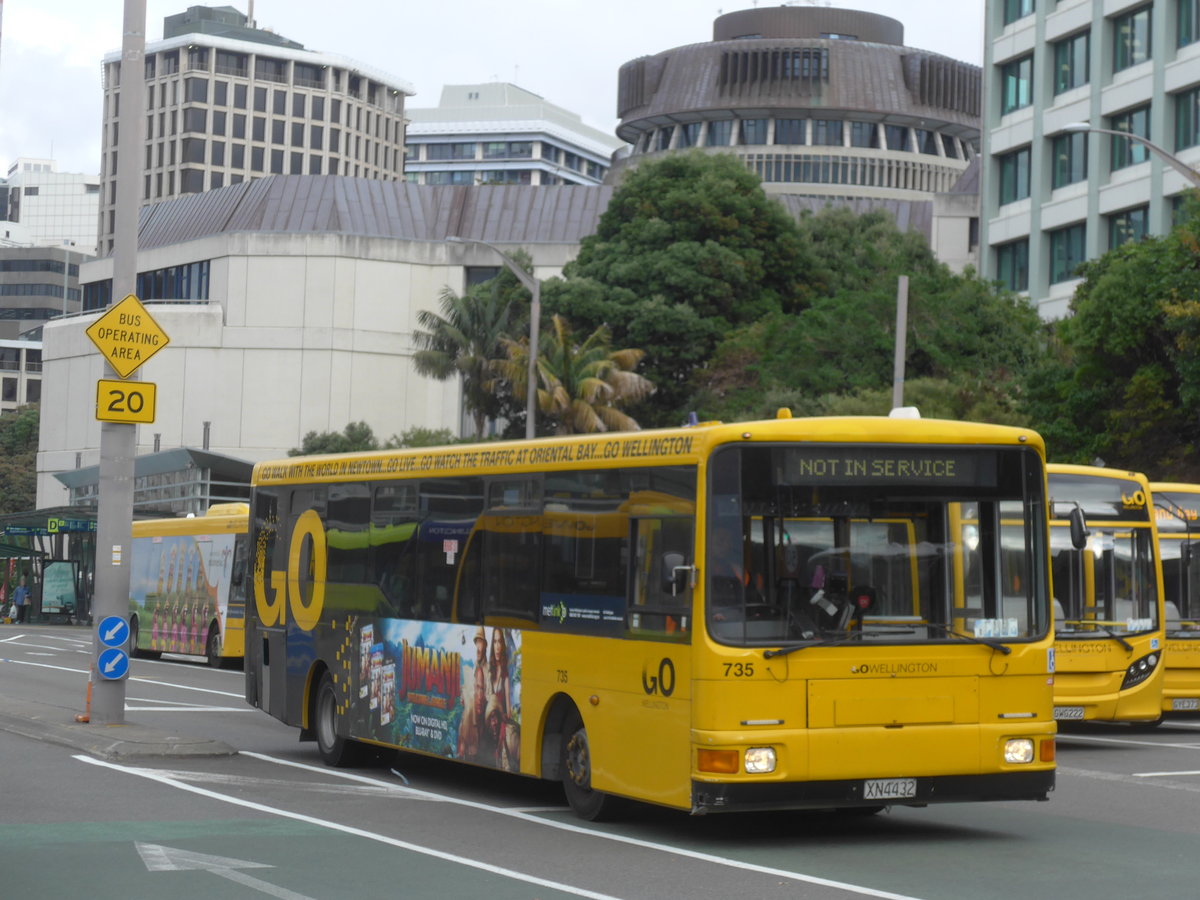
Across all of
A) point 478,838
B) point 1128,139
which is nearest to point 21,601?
point 1128,139

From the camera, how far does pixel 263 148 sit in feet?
544

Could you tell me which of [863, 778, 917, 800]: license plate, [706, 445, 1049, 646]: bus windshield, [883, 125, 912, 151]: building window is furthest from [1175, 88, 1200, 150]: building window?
[883, 125, 912, 151]: building window

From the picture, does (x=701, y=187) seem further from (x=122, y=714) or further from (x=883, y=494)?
(x=883, y=494)

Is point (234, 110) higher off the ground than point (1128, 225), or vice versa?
point (234, 110)

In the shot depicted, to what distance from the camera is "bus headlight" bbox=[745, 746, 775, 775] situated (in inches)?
432

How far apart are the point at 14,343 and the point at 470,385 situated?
112837 millimetres

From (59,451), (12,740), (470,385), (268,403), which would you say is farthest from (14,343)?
(12,740)

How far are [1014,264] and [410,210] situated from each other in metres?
37.6

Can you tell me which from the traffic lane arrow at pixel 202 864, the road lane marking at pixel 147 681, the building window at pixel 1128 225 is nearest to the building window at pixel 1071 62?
the building window at pixel 1128 225

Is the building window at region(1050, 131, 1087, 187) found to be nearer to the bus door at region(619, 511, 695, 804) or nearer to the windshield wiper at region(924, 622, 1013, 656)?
the windshield wiper at region(924, 622, 1013, 656)

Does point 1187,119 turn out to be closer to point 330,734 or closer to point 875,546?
point 330,734

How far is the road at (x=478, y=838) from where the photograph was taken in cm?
991

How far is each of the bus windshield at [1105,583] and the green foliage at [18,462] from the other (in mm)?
109273

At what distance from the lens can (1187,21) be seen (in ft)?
182
